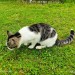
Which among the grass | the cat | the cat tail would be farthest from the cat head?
the cat tail

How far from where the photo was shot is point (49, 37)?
5.71 metres

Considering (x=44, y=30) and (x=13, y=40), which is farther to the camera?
(x=44, y=30)

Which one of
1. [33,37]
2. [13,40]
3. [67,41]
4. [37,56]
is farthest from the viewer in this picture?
[67,41]

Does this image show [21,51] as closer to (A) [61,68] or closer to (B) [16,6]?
(A) [61,68]

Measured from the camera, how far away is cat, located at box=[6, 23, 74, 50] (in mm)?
5230

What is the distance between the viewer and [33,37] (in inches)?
213

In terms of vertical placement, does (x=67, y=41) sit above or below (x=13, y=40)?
below

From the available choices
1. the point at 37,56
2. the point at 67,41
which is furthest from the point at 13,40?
the point at 67,41

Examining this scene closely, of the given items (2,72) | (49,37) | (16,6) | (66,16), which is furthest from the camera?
(16,6)

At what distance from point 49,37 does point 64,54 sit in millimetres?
534

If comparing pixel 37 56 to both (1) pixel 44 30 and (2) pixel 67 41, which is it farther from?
(2) pixel 67 41

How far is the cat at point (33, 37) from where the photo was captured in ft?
17.2

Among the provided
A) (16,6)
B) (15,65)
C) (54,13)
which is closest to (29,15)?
(54,13)

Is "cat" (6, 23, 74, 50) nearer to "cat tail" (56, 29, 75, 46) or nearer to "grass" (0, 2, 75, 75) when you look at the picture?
"cat tail" (56, 29, 75, 46)
